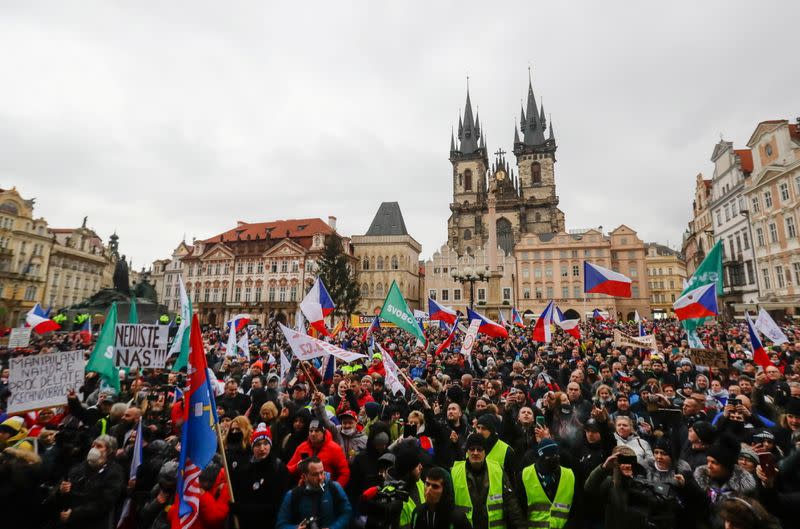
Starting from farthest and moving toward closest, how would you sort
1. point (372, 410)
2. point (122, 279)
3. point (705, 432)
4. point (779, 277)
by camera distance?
point (779, 277), point (122, 279), point (372, 410), point (705, 432)

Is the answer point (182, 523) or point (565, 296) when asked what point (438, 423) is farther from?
point (565, 296)

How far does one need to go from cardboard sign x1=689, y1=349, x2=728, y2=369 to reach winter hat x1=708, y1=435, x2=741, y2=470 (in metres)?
6.66

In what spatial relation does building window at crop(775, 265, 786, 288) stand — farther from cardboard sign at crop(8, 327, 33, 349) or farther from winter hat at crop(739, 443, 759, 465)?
cardboard sign at crop(8, 327, 33, 349)

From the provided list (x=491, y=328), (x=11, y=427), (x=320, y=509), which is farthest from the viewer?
(x=491, y=328)

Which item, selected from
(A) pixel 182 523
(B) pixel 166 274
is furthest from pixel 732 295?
(B) pixel 166 274

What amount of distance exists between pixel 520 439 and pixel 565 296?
54427mm

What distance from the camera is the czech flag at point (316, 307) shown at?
10591 millimetres

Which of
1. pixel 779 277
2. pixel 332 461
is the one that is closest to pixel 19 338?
pixel 332 461

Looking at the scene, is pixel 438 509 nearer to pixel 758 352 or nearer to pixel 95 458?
pixel 95 458

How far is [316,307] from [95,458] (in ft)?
23.2

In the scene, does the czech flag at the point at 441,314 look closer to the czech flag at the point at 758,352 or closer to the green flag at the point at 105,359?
A: the czech flag at the point at 758,352

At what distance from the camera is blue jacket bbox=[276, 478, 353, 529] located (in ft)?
11.2

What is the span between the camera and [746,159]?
34312mm

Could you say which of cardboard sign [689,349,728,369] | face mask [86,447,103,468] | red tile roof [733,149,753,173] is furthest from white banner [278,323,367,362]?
red tile roof [733,149,753,173]
